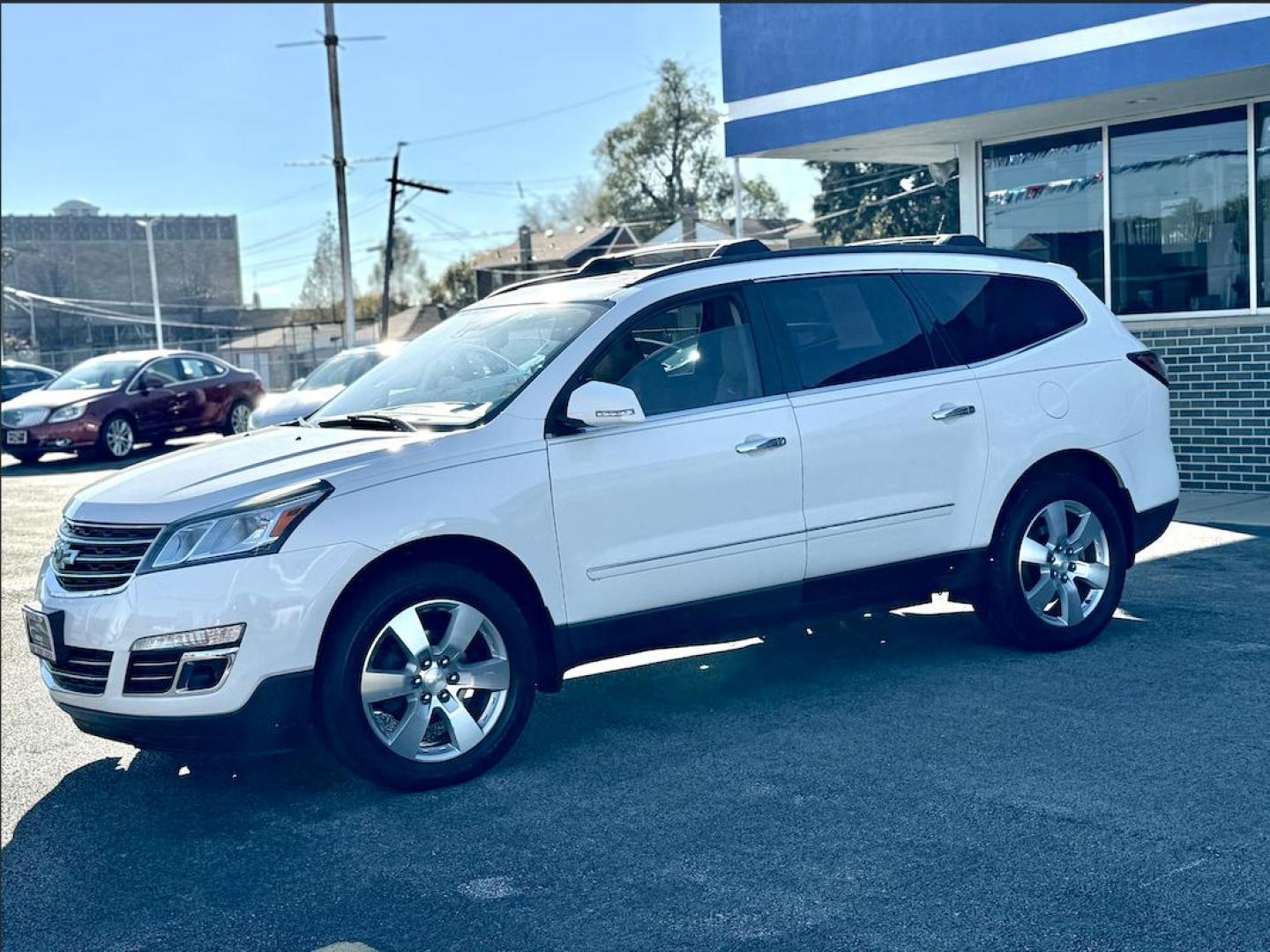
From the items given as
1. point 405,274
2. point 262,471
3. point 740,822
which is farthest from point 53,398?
point 405,274

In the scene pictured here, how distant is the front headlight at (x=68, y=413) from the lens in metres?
20.4

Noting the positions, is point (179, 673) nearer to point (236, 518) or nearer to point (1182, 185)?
point (236, 518)

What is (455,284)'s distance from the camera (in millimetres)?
77438

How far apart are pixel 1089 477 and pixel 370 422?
346 cm

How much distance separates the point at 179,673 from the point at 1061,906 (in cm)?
293

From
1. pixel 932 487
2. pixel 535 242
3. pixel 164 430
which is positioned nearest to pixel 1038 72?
pixel 932 487

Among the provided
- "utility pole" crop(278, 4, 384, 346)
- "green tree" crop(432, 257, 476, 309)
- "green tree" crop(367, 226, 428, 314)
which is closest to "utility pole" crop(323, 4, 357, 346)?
"utility pole" crop(278, 4, 384, 346)

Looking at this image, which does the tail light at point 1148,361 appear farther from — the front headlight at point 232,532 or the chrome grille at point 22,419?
the chrome grille at point 22,419

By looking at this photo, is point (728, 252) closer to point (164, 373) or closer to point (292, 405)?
point (292, 405)

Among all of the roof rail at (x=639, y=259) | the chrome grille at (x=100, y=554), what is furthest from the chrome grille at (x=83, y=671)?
the roof rail at (x=639, y=259)

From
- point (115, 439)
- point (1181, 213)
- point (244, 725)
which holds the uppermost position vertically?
point (1181, 213)

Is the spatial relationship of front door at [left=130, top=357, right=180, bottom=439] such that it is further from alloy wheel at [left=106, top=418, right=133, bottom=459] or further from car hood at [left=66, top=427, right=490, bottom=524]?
car hood at [left=66, top=427, right=490, bottom=524]

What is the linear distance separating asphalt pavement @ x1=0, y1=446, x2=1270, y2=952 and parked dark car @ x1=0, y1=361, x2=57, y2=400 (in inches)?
813

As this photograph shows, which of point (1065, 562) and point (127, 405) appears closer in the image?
point (1065, 562)
